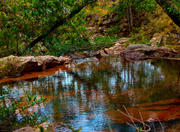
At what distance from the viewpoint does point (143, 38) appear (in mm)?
15727

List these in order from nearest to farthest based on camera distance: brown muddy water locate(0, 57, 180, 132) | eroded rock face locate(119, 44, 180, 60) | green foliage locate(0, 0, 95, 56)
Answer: brown muddy water locate(0, 57, 180, 132) → green foliage locate(0, 0, 95, 56) → eroded rock face locate(119, 44, 180, 60)

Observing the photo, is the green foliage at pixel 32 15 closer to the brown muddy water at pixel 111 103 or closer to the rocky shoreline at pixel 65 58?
the rocky shoreline at pixel 65 58

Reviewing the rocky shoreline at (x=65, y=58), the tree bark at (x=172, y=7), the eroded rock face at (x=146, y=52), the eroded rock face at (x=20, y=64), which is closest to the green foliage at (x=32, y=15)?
the eroded rock face at (x=20, y=64)

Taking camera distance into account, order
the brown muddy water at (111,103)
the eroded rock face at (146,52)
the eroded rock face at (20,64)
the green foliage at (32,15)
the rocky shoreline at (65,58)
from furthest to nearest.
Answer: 1. the eroded rock face at (146,52)
2. the rocky shoreline at (65,58)
3. the eroded rock face at (20,64)
4. the green foliage at (32,15)
5. the brown muddy water at (111,103)

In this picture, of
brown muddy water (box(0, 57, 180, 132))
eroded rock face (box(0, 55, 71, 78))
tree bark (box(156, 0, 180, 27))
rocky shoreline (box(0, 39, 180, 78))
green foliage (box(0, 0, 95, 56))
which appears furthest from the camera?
rocky shoreline (box(0, 39, 180, 78))

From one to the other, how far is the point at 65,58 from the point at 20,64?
166 inches

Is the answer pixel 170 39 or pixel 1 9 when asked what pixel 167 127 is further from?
pixel 170 39

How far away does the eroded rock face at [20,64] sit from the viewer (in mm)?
7922

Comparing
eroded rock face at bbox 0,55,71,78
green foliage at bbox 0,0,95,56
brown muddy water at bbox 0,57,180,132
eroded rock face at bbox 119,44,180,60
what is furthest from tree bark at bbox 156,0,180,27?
eroded rock face at bbox 0,55,71,78

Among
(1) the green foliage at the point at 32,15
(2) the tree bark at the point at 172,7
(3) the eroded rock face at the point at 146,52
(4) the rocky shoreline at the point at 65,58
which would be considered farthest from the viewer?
(3) the eroded rock face at the point at 146,52

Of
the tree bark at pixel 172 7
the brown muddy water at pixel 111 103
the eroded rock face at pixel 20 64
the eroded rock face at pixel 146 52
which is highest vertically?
the tree bark at pixel 172 7

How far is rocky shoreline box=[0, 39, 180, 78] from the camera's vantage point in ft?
26.4

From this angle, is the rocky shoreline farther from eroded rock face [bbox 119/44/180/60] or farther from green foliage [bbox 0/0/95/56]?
green foliage [bbox 0/0/95/56]

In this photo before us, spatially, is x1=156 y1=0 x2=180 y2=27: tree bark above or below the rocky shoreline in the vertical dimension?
above
